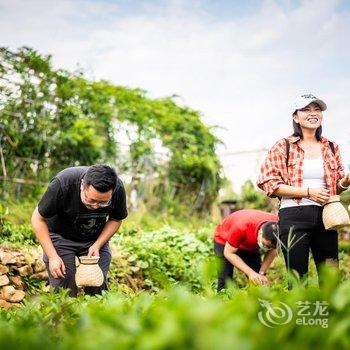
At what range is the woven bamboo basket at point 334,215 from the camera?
10.0 ft

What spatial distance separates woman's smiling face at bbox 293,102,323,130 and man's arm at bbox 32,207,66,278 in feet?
6.73

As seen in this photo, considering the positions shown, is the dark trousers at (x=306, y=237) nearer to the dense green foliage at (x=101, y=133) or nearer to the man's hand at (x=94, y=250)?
the man's hand at (x=94, y=250)

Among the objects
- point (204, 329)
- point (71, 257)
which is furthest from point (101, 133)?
point (204, 329)

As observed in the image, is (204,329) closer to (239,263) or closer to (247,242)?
(239,263)

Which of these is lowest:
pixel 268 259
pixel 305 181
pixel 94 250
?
pixel 268 259

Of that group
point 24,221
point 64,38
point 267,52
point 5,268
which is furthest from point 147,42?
point 5,268

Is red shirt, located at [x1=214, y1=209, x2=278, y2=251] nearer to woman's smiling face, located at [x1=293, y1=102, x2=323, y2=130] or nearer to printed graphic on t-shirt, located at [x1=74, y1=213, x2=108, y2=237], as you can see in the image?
woman's smiling face, located at [x1=293, y1=102, x2=323, y2=130]

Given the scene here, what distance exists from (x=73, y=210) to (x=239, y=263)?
1505 mm

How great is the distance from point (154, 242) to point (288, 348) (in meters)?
5.70

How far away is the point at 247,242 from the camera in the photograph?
4.29 metres

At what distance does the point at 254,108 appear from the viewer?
9984mm

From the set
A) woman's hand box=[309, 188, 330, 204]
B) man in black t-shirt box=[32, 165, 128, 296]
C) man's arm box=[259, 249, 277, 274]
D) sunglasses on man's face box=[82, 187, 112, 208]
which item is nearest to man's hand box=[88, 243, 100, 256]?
man in black t-shirt box=[32, 165, 128, 296]

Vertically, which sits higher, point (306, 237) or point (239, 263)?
point (306, 237)

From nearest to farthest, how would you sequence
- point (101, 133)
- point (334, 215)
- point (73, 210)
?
point (334, 215) < point (73, 210) < point (101, 133)
